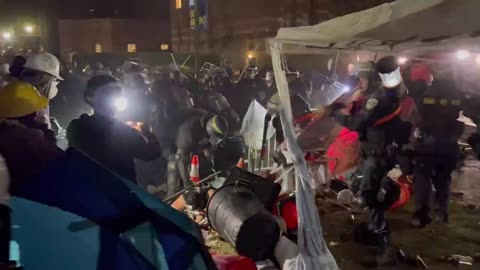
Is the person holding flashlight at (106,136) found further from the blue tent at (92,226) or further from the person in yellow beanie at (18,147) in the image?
the blue tent at (92,226)

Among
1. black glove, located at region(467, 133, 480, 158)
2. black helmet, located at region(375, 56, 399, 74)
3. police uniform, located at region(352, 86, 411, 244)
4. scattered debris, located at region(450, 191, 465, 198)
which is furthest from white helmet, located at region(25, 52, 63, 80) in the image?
scattered debris, located at region(450, 191, 465, 198)

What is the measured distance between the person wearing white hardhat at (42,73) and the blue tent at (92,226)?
3175mm

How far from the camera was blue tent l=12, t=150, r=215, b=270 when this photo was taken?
233 centimetres

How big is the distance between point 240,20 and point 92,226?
108 feet

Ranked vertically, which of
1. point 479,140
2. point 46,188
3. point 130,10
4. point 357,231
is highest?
point 130,10

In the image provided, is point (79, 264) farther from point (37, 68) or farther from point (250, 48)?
point (250, 48)

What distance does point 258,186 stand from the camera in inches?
213

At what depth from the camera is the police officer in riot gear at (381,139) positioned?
20.5ft

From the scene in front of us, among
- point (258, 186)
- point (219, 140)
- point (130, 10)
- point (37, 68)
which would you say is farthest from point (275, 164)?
point (130, 10)

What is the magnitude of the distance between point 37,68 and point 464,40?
4.21 m

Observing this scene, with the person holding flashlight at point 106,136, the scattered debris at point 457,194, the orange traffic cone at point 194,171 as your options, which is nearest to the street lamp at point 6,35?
the orange traffic cone at point 194,171

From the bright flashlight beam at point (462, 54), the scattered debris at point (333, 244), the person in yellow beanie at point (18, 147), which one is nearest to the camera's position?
the person in yellow beanie at point (18, 147)

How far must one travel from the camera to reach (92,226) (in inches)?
93.0

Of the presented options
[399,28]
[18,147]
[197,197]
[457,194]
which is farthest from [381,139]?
[18,147]
